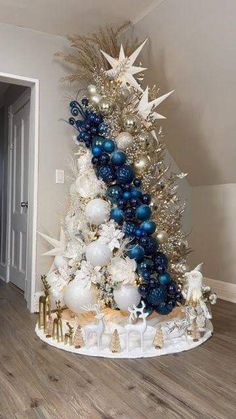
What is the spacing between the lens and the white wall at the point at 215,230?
322 cm

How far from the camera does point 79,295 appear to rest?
219cm

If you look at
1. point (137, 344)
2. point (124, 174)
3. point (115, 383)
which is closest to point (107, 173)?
point (124, 174)

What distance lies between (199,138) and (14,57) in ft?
5.32

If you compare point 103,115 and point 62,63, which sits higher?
point 62,63

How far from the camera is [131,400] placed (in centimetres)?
149

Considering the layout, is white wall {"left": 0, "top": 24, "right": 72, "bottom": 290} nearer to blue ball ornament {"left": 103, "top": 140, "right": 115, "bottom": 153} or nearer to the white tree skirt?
blue ball ornament {"left": 103, "top": 140, "right": 115, "bottom": 153}

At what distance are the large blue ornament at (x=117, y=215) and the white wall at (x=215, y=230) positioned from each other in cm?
136

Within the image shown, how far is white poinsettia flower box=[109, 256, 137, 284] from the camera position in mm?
2162

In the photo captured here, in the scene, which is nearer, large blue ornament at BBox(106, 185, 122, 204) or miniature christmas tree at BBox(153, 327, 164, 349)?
miniature christmas tree at BBox(153, 327, 164, 349)

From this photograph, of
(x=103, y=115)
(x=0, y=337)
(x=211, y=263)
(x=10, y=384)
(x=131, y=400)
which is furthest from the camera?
(x=211, y=263)

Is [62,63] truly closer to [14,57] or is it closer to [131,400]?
[14,57]

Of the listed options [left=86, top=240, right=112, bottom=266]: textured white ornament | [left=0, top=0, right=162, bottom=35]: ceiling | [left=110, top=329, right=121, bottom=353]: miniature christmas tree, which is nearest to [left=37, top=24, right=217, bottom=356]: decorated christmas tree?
[left=86, top=240, right=112, bottom=266]: textured white ornament

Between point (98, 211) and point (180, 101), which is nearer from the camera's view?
point (98, 211)

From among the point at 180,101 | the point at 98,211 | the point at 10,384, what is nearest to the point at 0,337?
the point at 10,384
